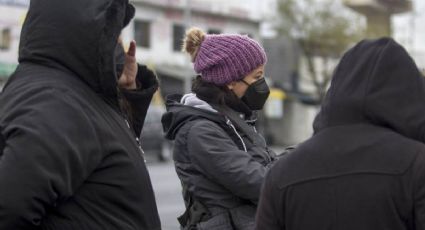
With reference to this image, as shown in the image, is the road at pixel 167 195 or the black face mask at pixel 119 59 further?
the road at pixel 167 195

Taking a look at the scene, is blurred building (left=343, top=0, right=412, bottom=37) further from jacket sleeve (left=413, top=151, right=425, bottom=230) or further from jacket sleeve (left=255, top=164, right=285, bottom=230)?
jacket sleeve (left=413, top=151, right=425, bottom=230)

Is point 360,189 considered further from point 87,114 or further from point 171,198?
point 171,198

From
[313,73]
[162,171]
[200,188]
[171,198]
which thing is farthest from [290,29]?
[200,188]

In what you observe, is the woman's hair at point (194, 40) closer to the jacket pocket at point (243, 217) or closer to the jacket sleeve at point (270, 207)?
the jacket pocket at point (243, 217)

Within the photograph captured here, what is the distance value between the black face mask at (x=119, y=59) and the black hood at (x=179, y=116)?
92 cm

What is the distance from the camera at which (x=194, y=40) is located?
12.3ft

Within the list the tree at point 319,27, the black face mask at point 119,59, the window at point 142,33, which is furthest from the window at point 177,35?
the black face mask at point 119,59

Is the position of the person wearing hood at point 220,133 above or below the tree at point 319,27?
above

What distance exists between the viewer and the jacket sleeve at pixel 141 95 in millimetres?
2787

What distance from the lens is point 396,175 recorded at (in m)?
2.15

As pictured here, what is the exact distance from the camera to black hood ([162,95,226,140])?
3.51 meters

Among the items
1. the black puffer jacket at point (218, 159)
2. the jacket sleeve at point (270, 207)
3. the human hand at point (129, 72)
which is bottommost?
the black puffer jacket at point (218, 159)

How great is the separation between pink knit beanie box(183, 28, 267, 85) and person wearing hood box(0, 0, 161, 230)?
1036mm

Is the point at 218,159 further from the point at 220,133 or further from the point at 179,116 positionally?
the point at 179,116
